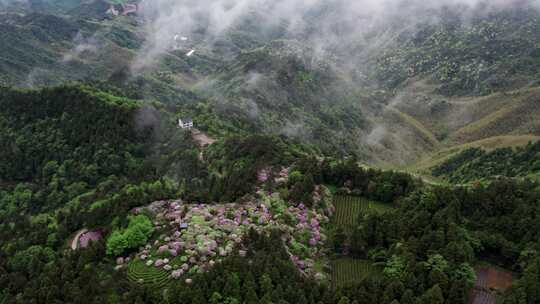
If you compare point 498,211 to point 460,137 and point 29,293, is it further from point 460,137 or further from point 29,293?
point 460,137

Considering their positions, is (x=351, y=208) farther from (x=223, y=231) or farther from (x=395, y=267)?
(x=223, y=231)

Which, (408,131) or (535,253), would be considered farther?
(408,131)

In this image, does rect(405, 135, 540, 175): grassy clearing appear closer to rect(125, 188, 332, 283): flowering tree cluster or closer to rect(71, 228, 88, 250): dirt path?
rect(125, 188, 332, 283): flowering tree cluster

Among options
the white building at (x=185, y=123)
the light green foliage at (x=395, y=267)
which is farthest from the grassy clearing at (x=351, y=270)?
the white building at (x=185, y=123)

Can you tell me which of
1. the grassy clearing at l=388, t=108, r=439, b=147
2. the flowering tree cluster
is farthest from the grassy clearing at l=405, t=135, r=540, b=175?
the flowering tree cluster

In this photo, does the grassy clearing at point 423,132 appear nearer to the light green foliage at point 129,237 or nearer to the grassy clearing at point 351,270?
the grassy clearing at point 351,270

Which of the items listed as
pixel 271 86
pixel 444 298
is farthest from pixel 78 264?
pixel 271 86
